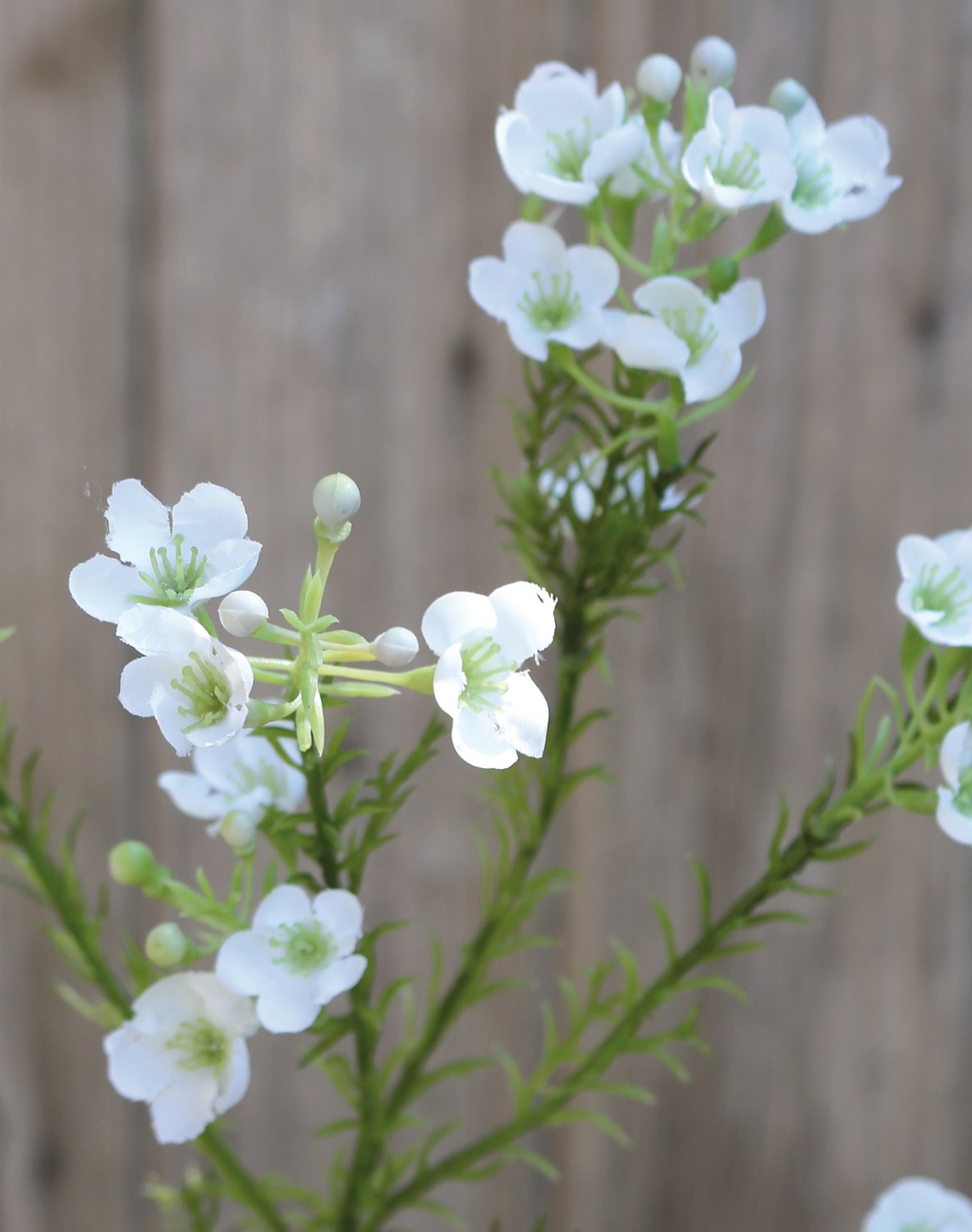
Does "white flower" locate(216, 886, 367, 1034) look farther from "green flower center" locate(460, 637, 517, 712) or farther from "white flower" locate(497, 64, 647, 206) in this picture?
"white flower" locate(497, 64, 647, 206)

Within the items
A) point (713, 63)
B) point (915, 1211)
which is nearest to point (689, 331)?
point (713, 63)

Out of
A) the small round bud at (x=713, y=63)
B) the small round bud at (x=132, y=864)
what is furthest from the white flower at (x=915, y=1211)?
the small round bud at (x=713, y=63)

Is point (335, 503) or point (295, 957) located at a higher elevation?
point (335, 503)

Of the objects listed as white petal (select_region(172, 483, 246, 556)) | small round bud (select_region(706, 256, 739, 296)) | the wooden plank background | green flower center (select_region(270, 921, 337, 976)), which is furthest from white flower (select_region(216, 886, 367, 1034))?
the wooden plank background

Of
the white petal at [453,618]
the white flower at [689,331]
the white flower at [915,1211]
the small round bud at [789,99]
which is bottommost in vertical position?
the white flower at [915,1211]

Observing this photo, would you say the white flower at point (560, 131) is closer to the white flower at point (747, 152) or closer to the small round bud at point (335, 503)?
the white flower at point (747, 152)

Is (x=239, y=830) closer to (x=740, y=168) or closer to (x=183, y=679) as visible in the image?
(x=183, y=679)
